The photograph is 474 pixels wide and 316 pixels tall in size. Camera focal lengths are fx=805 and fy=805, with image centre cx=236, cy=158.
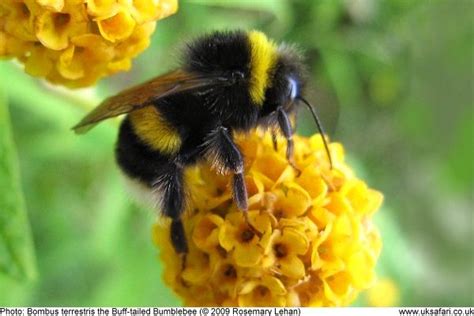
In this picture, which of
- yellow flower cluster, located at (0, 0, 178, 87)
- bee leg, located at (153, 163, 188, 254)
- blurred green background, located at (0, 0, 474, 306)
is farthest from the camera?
blurred green background, located at (0, 0, 474, 306)

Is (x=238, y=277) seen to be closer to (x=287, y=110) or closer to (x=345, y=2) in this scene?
(x=287, y=110)

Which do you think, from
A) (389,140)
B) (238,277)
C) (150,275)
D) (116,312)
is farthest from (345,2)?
(238,277)

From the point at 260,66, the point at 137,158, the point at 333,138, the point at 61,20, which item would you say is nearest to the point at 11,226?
the point at 137,158

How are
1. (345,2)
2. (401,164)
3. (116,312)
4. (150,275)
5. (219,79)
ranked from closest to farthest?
(219,79), (116,312), (150,275), (345,2), (401,164)

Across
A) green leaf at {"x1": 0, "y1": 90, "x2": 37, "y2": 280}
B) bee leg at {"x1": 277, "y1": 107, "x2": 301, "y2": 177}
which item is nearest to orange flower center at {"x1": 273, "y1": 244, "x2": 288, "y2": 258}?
bee leg at {"x1": 277, "y1": 107, "x2": 301, "y2": 177}

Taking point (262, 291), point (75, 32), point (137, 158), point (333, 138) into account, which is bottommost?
point (262, 291)

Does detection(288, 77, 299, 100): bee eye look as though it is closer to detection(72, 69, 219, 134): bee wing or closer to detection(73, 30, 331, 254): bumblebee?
detection(73, 30, 331, 254): bumblebee

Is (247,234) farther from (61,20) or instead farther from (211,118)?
(61,20)

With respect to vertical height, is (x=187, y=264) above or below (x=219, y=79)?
below
